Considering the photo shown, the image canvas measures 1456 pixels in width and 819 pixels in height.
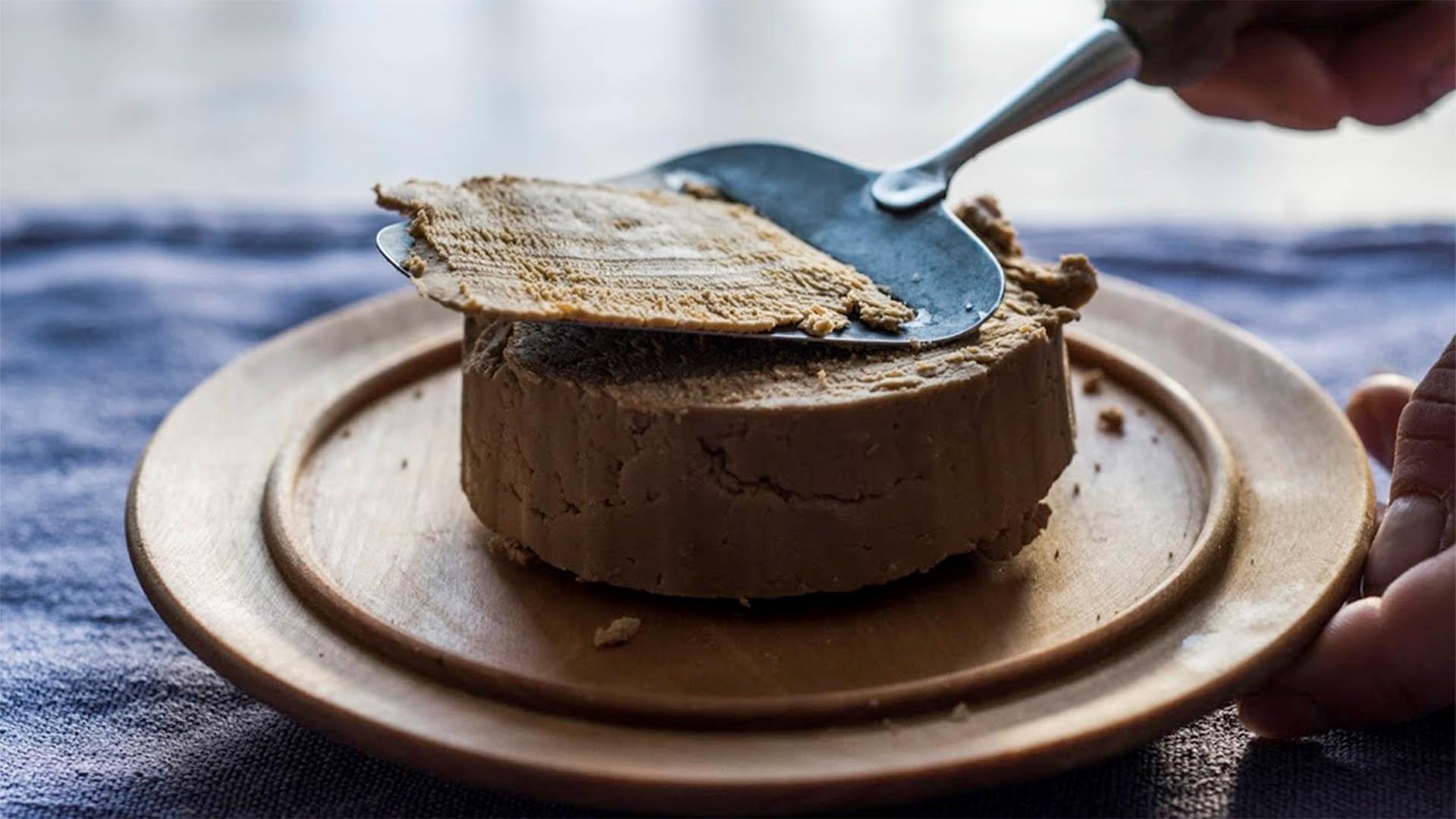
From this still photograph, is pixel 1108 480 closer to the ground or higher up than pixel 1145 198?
higher up

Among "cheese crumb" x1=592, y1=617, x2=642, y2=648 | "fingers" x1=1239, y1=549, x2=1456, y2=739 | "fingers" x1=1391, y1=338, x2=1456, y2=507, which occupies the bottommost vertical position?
"cheese crumb" x1=592, y1=617, x2=642, y2=648

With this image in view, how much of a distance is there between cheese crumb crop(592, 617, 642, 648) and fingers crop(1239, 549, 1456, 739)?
49 cm

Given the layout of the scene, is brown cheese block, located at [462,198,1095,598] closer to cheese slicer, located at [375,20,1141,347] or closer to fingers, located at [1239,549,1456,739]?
cheese slicer, located at [375,20,1141,347]

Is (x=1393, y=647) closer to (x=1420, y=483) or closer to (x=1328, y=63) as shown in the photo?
(x=1420, y=483)

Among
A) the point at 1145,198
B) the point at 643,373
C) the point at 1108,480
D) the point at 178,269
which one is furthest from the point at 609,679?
the point at 1145,198

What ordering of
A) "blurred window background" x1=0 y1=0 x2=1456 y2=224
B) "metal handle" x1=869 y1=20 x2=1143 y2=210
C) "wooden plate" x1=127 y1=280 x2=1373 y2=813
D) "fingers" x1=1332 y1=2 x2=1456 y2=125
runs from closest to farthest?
"wooden plate" x1=127 y1=280 x2=1373 y2=813, "metal handle" x1=869 y1=20 x2=1143 y2=210, "fingers" x1=1332 y1=2 x2=1456 y2=125, "blurred window background" x1=0 y1=0 x2=1456 y2=224

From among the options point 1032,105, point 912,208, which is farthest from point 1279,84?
point 912,208

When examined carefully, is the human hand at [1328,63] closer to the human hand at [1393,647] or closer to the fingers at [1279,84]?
the fingers at [1279,84]

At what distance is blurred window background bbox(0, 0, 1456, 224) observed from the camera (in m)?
2.92

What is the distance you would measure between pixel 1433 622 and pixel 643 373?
64 centimetres

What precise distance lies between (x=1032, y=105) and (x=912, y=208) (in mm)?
151

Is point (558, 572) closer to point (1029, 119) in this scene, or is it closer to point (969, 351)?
point (969, 351)

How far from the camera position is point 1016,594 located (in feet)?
4.40

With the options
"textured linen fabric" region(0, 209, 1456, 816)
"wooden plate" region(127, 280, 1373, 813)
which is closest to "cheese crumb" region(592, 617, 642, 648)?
"wooden plate" region(127, 280, 1373, 813)
